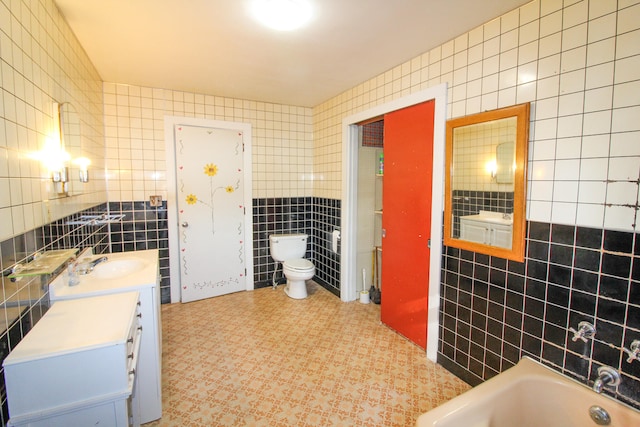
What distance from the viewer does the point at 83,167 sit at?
2100 mm

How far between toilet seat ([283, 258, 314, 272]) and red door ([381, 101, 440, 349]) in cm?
94

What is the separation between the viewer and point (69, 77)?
6.19 ft

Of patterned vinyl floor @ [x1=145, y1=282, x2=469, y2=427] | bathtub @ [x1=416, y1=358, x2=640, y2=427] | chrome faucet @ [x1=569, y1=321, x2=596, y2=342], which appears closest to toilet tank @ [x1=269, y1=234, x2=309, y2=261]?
patterned vinyl floor @ [x1=145, y1=282, x2=469, y2=427]

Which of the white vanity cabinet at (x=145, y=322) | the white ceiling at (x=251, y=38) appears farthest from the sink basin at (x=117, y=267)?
the white ceiling at (x=251, y=38)

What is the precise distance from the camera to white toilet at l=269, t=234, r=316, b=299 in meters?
3.39

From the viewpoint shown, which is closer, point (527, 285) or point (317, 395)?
point (527, 285)

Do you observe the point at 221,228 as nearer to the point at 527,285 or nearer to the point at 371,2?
the point at 371,2

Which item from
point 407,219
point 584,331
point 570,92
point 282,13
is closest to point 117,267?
point 282,13

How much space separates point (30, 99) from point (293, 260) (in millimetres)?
2712

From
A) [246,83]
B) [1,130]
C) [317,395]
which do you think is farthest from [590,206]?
[246,83]

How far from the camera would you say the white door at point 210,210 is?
3301 millimetres

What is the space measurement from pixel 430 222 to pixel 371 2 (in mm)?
1478

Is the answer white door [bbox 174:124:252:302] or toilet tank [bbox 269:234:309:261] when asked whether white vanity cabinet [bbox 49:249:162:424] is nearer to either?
white door [bbox 174:124:252:302]

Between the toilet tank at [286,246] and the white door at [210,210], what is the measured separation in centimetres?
36
